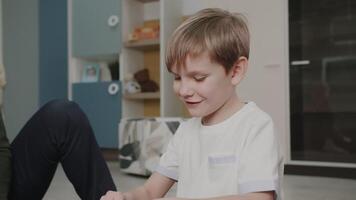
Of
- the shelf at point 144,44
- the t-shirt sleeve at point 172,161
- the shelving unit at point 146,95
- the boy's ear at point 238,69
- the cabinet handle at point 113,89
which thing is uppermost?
the shelf at point 144,44

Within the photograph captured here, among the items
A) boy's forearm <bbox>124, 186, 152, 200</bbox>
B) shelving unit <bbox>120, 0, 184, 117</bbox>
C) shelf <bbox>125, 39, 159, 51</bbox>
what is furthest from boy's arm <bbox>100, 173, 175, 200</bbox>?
shelf <bbox>125, 39, 159, 51</bbox>

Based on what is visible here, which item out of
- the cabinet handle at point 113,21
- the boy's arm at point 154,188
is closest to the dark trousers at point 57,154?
the boy's arm at point 154,188

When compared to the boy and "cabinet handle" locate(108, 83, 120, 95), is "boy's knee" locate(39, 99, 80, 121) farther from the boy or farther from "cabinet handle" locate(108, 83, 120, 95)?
"cabinet handle" locate(108, 83, 120, 95)

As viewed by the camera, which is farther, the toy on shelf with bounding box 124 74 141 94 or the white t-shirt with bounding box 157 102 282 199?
the toy on shelf with bounding box 124 74 141 94

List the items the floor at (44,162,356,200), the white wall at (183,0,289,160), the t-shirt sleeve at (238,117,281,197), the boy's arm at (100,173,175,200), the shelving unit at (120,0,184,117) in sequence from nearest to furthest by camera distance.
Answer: the t-shirt sleeve at (238,117,281,197), the boy's arm at (100,173,175,200), the floor at (44,162,356,200), the white wall at (183,0,289,160), the shelving unit at (120,0,184,117)

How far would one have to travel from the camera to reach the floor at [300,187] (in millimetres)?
1687

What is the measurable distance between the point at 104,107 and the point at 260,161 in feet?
7.58

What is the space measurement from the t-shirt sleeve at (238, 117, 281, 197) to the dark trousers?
39 centimetres

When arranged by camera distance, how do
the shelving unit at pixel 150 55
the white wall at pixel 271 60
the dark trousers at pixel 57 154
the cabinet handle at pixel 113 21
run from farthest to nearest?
A: the cabinet handle at pixel 113 21
the shelving unit at pixel 150 55
the white wall at pixel 271 60
the dark trousers at pixel 57 154

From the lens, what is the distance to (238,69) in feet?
1.99

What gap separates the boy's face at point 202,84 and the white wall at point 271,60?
1.79 metres

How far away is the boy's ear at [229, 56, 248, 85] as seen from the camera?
60 cm

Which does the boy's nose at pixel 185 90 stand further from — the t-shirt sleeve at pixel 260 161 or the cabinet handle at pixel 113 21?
the cabinet handle at pixel 113 21

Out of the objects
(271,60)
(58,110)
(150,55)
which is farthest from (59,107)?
(150,55)
